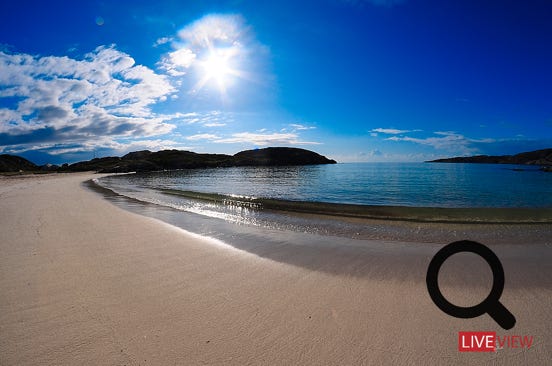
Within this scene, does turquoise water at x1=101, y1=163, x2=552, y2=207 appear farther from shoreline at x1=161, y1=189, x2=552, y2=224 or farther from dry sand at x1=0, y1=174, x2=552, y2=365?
dry sand at x1=0, y1=174, x2=552, y2=365

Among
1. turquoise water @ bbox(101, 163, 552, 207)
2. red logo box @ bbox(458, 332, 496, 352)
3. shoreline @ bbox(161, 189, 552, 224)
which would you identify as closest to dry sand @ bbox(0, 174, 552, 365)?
red logo box @ bbox(458, 332, 496, 352)

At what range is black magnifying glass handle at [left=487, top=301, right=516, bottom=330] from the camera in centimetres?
395

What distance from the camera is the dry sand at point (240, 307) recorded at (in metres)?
3.38

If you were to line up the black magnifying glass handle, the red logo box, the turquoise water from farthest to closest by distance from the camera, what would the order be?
1. the turquoise water
2. the black magnifying glass handle
3. the red logo box

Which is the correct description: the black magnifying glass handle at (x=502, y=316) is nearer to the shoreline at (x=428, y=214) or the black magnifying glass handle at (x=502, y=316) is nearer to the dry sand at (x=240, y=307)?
the dry sand at (x=240, y=307)

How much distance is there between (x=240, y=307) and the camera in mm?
4570

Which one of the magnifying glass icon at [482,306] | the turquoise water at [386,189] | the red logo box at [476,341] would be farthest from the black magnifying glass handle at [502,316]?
the turquoise water at [386,189]

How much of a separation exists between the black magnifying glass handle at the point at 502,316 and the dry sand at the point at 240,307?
128mm

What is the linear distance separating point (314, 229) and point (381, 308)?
Result: 8133 mm

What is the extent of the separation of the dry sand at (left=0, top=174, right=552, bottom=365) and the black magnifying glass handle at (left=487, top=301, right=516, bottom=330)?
0.42 ft

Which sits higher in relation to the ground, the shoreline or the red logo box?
the red logo box

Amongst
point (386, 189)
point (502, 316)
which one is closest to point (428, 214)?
point (502, 316)

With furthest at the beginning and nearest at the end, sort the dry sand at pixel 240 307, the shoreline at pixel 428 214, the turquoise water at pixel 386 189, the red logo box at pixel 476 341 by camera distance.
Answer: the turquoise water at pixel 386 189, the shoreline at pixel 428 214, the red logo box at pixel 476 341, the dry sand at pixel 240 307

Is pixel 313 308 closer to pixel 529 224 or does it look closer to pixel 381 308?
pixel 381 308
